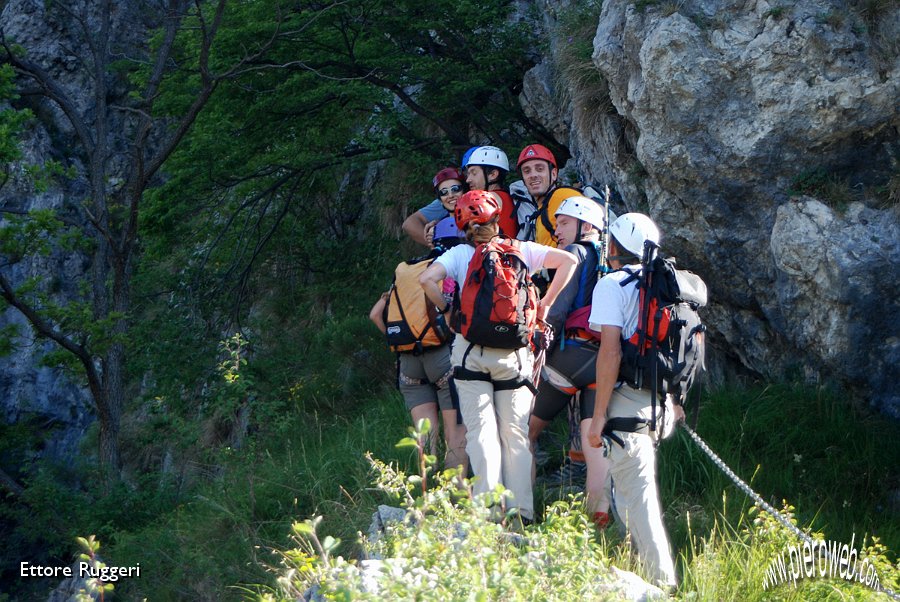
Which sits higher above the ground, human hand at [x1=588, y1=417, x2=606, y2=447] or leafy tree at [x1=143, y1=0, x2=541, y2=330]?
leafy tree at [x1=143, y1=0, x2=541, y2=330]

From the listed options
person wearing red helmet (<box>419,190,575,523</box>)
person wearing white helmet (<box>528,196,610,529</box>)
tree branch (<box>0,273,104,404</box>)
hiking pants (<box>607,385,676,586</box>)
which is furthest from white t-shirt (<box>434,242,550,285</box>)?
tree branch (<box>0,273,104,404</box>)

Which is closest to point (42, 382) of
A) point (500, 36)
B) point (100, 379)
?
point (100, 379)

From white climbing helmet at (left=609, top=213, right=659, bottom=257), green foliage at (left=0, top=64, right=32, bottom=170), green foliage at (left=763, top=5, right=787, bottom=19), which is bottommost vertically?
white climbing helmet at (left=609, top=213, right=659, bottom=257)

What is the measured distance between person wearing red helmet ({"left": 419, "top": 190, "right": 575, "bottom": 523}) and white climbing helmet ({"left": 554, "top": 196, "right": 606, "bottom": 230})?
0.44m

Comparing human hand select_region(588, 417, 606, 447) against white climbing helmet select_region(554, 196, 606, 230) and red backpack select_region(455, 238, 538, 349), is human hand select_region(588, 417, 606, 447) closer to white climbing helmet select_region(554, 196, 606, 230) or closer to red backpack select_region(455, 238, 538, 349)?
red backpack select_region(455, 238, 538, 349)

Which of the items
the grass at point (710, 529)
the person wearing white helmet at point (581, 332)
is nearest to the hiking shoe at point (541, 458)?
the grass at point (710, 529)

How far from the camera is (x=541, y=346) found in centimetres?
519

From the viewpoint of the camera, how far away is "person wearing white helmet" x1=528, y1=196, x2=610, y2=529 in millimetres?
5289

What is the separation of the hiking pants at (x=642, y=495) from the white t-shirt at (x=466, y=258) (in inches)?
39.3

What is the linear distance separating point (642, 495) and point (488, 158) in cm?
299

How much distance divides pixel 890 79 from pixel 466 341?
3.74 metres

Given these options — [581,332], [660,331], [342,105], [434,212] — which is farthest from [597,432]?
[342,105]

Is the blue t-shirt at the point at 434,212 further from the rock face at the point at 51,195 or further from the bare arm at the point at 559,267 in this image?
the rock face at the point at 51,195

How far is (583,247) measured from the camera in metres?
5.42
